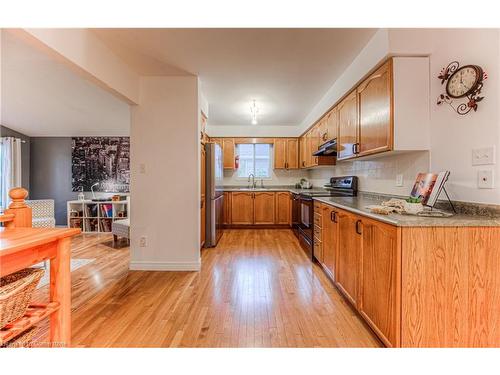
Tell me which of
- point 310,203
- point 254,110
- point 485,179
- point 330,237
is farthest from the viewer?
point 254,110

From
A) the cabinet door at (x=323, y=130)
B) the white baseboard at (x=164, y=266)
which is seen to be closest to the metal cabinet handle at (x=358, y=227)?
the white baseboard at (x=164, y=266)

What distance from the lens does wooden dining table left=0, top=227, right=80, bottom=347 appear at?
904mm

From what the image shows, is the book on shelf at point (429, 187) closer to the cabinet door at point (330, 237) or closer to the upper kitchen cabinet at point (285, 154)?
the cabinet door at point (330, 237)

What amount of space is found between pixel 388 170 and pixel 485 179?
3.32 feet

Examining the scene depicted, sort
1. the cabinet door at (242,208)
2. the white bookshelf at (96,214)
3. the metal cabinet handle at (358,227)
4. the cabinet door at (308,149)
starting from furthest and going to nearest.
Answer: the cabinet door at (242,208) → the white bookshelf at (96,214) → the cabinet door at (308,149) → the metal cabinet handle at (358,227)

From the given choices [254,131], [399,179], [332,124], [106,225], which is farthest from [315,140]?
[106,225]

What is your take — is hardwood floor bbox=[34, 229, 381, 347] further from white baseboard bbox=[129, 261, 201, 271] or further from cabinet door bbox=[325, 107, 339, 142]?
cabinet door bbox=[325, 107, 339, 142]

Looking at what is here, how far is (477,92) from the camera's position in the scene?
1571mm

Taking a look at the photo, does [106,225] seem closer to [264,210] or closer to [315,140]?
[264,210]

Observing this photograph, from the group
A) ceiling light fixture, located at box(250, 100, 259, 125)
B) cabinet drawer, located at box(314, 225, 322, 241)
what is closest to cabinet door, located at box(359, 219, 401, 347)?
cabinet drawer, located at box(314, 225, 322, 241)

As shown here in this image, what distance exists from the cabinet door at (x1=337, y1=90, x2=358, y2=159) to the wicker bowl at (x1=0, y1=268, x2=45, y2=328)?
2761mm

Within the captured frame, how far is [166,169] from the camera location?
3025mm

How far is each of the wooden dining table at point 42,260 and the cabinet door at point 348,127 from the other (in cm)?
264

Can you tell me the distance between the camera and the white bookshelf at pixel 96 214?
5.07 metres
